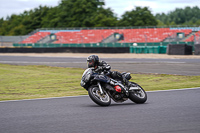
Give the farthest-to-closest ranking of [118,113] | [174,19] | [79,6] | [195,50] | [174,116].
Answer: [174,19] < [79,6] < [195,50] < [118,113] < [174,116]

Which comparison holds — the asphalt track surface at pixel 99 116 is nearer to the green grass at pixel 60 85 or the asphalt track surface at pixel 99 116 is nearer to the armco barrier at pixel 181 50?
the green grass at pixel 60 85

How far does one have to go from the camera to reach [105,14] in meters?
80.3

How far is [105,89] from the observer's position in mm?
7676

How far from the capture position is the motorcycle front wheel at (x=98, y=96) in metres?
7.34

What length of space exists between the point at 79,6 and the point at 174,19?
222 ft

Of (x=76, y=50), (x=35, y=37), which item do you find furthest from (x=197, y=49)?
(x=35, y=37)

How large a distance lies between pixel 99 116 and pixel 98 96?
3.89ft

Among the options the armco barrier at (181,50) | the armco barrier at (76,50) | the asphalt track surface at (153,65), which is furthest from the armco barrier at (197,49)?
the armco barrier at (76,50)

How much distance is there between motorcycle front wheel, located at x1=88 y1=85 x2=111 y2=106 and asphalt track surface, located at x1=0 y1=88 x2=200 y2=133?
14cm

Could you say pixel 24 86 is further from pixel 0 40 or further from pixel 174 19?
pixel 174 19

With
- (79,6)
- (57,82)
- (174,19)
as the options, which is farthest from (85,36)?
(174,19)

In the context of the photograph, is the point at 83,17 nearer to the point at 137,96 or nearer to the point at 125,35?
the point at 125,35

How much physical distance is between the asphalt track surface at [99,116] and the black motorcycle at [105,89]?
21cm

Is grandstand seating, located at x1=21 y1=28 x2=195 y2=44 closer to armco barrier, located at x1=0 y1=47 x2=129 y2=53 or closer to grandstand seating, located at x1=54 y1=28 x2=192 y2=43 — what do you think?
grandstand seating, located at x1=54 y1=28 x2=192 y2=43
